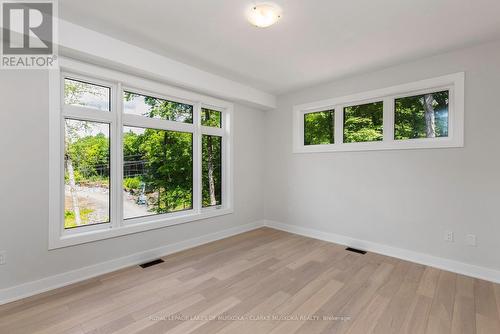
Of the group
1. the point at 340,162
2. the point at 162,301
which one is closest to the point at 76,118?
the point at 162,301

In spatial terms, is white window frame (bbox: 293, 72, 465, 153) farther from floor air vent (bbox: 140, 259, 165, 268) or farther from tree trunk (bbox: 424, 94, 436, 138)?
floor air vent (bbox: 140, 259, 165, 268)

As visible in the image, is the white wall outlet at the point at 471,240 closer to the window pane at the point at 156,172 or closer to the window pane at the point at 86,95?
the window pane at the point at 156,172

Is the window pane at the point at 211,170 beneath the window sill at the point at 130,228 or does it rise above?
above

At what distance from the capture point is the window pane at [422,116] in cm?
303

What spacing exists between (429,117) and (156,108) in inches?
145

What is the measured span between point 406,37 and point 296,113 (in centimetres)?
208

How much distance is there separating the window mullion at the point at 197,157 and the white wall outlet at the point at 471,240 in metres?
3.49

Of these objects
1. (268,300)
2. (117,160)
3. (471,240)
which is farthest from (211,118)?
(471,240)

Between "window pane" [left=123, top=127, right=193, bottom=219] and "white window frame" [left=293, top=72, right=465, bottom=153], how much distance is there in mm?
2027

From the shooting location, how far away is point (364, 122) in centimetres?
368

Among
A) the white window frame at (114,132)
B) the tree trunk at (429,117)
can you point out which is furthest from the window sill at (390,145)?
the white window frame at (114,132)

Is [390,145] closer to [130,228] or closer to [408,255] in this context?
[408,255]

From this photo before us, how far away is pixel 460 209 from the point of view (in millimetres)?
2834

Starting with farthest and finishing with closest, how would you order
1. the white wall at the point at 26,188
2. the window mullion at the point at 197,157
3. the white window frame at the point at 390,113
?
the window mullion at the point at 197,157 < the white window frame at the point at 390,113 < the white wall at the point at 26,188
